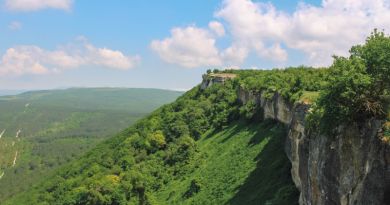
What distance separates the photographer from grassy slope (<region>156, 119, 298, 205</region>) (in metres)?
39.3

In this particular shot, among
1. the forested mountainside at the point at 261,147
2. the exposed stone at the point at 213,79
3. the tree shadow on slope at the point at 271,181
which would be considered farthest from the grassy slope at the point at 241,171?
the exposed stone at the point at 213,79

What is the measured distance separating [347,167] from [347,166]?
5 centimetres

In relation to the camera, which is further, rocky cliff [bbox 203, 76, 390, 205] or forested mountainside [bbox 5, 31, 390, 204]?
forested mountainside [bbox 5, 31, 390, 204]

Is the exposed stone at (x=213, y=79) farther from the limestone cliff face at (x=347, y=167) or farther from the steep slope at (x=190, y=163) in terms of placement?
the limestone cliff face at (x=347, y=167)

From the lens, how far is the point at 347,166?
22328 mm

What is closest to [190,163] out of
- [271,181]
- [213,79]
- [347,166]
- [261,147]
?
[261,147]

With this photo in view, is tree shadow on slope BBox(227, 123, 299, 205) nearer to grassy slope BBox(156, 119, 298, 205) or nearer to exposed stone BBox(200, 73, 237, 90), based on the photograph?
grassy slope BBox(156, 119, 298, 205)

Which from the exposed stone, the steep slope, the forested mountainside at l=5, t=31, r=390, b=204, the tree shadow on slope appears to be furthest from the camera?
the exposed stone

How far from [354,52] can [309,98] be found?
10716 millimetres

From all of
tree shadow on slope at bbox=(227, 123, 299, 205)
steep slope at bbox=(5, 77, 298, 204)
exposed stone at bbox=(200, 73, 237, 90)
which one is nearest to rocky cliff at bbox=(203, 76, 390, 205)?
tree shadow on slope at bbox=(227, 123, 299, 205)

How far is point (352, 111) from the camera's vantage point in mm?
22156

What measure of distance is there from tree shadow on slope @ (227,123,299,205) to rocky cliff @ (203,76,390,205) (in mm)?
5592

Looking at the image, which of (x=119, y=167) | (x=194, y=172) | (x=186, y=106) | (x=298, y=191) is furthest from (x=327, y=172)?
(x=186, y=106)

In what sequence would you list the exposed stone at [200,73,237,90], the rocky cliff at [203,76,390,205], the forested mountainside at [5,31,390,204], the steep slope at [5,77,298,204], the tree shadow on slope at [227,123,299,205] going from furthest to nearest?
the exposed stone at [200,73,237,90] → the steep slope at [5,77,298,204] → the tree shadow on slope at [227,123,299,205] → the forested mountainside at [5,31,390,204] → the rocky cliff at [203,76,390,205]
